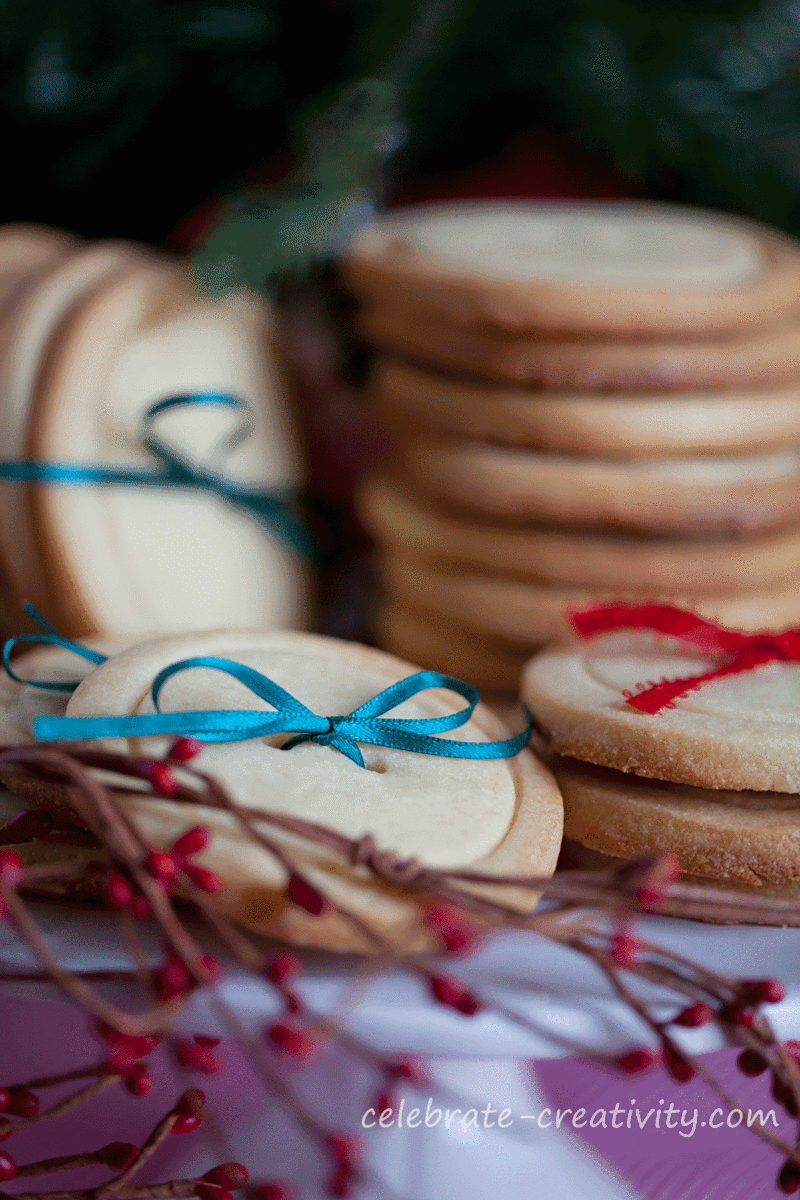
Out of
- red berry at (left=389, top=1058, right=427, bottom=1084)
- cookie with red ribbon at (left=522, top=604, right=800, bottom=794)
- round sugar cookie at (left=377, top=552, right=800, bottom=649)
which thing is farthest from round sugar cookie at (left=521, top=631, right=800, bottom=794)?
red berry at (left=389, top=1058, right=427, bottom=1084)

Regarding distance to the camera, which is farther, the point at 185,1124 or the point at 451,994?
the point at 185,1124

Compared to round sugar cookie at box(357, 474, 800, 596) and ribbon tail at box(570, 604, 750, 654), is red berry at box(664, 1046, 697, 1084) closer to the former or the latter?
ribbon tail at box(570, 604, 750, 654)

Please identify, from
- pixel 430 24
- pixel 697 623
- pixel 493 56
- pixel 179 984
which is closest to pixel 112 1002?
pixel 179 984

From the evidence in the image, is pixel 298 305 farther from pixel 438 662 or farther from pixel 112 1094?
pixel 112 1094

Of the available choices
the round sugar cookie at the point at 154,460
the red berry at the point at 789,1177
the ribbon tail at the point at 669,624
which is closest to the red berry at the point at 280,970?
the red berry at the point at 789,1177

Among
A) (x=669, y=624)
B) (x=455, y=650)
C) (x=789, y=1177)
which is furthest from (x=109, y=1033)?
(x=455, y=650)

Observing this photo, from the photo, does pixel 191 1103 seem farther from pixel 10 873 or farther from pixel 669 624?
pixel 669 624
